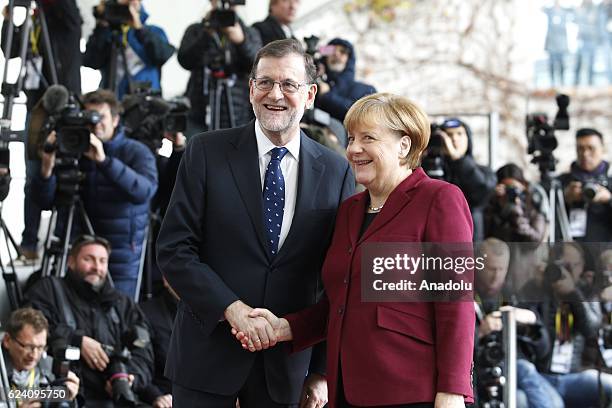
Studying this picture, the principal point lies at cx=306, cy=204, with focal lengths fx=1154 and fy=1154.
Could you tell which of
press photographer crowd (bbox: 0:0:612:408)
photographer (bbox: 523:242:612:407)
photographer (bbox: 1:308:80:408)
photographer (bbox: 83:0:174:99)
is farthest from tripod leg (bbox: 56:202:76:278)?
photographer (bbox: 523:242:612:407)

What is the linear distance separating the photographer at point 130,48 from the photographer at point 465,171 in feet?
4.97

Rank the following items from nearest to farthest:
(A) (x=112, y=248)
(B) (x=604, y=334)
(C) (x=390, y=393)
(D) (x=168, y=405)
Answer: (C) (x=390, y=393), (B) (x=604, y=334), (D) (x=168, y=405), (A) (x=112, y=248)

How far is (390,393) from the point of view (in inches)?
97.0

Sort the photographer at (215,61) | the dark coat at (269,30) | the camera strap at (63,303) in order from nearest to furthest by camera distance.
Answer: the camera strap at (63,303) < the photographer at (215,61) < the dark coat at (269,30)

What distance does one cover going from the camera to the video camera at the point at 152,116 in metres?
5.45

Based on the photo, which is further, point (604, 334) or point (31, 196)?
point (31, 196)

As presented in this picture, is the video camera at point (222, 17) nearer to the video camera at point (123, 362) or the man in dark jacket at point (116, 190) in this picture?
the man in dark jacket at point (116, 190)

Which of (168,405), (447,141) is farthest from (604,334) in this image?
(168,405)

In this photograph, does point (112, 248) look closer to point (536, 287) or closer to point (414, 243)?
point (536, 287)

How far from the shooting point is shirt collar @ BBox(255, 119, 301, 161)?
2.81 metres

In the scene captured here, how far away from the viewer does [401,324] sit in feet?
8.14

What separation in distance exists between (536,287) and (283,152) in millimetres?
2093

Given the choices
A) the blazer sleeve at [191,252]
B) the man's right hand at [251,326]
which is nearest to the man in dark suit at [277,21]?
the blazer sleeve at [191,252]

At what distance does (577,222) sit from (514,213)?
21.6 inches
